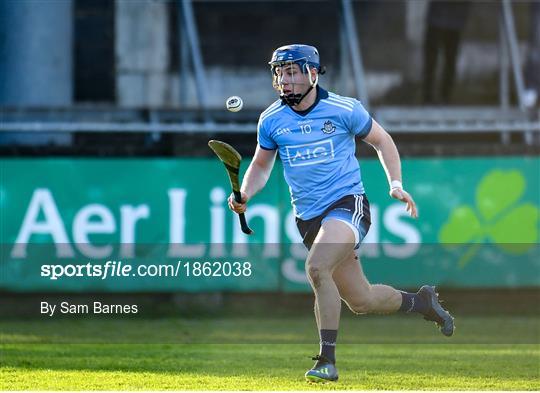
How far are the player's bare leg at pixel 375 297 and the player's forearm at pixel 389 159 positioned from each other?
22.8 inches

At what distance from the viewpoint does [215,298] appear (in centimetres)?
1525

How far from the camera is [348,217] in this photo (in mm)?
8922

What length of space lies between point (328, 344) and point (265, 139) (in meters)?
1.46

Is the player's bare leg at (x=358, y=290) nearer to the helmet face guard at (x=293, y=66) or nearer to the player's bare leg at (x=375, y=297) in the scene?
the player's bare leg at (x=375, y=297)

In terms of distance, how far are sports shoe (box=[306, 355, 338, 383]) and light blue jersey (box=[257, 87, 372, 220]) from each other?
105 cm

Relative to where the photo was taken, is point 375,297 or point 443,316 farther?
point 443,316

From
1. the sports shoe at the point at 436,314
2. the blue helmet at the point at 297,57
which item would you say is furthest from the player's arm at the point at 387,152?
the sports shoe at the point at 436,314

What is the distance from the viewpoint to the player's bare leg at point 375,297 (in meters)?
9.17

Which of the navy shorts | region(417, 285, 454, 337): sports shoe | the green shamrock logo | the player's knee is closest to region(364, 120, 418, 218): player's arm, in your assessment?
the navy shorts

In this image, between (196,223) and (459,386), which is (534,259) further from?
(459,386)

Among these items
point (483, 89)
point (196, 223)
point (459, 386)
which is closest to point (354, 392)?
point (459, 386)

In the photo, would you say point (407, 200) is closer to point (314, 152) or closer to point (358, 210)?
point (358, 210)

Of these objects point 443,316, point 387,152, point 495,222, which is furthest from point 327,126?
point 495,222

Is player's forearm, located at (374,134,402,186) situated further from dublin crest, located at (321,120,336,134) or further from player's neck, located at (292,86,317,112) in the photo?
player's neck, located at (292,86,317,112)
